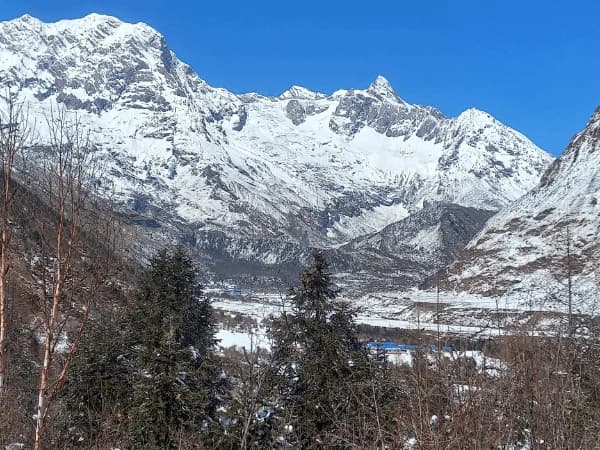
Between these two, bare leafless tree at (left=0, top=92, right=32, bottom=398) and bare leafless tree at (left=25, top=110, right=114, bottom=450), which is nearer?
bare leafless tree at (left=25, top=110, right=114, bottom=450)

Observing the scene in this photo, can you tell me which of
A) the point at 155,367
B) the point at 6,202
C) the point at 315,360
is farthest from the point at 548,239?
the point at 6,202

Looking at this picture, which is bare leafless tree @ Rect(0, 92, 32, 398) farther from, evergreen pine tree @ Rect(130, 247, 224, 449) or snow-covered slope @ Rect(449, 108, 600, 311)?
snow-covered slope @ Rect(449, 108, 600, 311)

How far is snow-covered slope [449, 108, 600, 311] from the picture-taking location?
15488 cm

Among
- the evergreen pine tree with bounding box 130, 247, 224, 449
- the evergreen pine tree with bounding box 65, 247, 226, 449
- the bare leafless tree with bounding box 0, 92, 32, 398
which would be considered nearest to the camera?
the bare leafless tree with bounding box 0, 92, 32, 398

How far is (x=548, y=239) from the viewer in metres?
170

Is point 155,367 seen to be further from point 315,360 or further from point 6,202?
point 6,202

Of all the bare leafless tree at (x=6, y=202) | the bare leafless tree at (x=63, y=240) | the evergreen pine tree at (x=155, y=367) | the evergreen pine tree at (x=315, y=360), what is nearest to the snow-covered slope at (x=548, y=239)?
the evergreen pine tree at (x=155, y=367)

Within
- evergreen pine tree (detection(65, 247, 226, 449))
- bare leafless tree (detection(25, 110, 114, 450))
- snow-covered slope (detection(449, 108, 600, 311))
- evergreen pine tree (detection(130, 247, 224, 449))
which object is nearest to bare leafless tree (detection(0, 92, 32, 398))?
bare leafless tree (detection(25, 110, 114, 450))

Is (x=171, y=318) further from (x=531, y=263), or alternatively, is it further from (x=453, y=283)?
(x=453, y=283)

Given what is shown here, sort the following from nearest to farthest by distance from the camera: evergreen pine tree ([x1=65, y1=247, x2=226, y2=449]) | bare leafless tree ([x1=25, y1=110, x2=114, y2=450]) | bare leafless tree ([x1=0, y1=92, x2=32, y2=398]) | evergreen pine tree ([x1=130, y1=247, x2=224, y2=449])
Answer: bare leafless tree ([x1=25, y1=110, x2=114, y2=450]) → bare leafless tree ([x1=0, y1=92, x2=32, y2=398]) → evergreen pine tree ([x1=130, y1=247, x2=224, y2=449]) → evergreen pine tree ([x1=65, y1=247, x2=226, y2=449])

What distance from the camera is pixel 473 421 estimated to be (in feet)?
33.3

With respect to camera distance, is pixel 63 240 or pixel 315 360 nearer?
pixel 63 240

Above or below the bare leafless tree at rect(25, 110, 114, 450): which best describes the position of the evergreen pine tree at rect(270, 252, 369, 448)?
below

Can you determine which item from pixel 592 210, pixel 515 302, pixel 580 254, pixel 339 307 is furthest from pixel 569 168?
pixel 339 307
